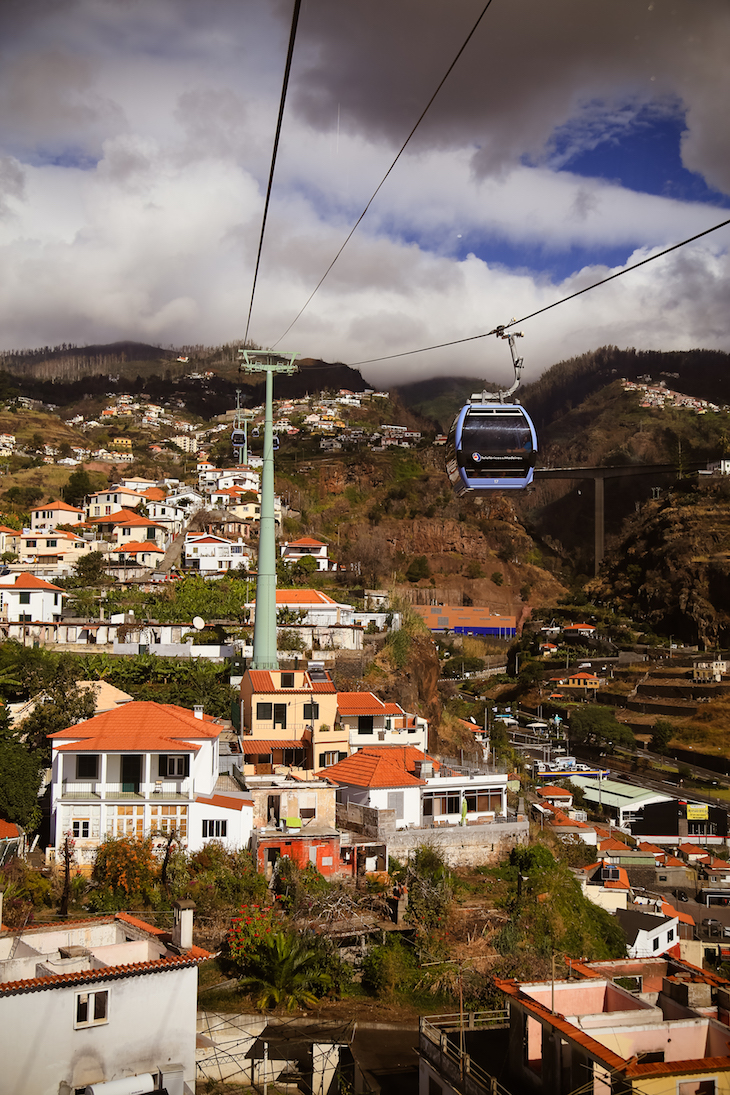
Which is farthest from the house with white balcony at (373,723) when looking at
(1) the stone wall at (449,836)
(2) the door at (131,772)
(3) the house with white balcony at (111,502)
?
(3) the house with white balcony at (111,502)

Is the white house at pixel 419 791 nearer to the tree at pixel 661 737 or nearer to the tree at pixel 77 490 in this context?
the tree at pixel 661 737

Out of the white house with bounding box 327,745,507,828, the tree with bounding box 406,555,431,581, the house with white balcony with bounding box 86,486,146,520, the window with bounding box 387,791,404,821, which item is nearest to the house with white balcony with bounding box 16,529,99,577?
the house with white balcony with bounding box 86,486,146,520

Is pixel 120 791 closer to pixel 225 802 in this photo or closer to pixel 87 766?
pixel 87 766

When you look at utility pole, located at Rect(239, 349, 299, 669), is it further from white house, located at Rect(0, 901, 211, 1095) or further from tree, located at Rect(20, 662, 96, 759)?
white house, located at Rect(0, 901, 211, 1095)

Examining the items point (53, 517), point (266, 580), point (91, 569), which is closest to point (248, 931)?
point (266, 580)

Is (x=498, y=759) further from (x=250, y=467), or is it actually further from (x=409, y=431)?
(x=409, y=431)

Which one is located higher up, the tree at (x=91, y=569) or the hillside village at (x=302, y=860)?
the tree at (x=91, y=569)
